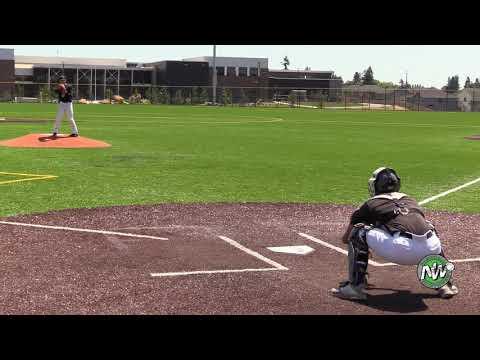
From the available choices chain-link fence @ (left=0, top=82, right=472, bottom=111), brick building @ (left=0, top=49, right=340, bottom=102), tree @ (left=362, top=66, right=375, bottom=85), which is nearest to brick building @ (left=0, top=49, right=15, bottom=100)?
brick building @ (left=0, top=49, right=340, bottom=102)

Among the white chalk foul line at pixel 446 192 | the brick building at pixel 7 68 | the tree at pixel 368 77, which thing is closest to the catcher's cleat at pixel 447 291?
the white chalk foul line at pixel 446 192

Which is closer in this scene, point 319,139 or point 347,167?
point 347,167

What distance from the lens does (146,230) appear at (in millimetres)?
9758

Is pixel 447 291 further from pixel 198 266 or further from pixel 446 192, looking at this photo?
pixel 446 192

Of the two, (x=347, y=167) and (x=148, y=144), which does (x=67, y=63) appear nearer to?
(x=148, y=144)

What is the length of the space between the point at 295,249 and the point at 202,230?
5.81ft

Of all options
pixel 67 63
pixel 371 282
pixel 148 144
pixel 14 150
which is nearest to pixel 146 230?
pixel 371 282

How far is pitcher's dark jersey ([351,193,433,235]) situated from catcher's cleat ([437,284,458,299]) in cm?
64

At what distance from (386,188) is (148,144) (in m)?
19.6

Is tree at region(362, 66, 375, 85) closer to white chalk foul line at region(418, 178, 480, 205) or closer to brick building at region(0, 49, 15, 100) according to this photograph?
brick building at region(0, 49, 15, 100)

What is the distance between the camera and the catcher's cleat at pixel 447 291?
21.5 feet

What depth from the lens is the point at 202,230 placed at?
988cm

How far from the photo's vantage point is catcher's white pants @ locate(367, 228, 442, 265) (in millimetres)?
6340

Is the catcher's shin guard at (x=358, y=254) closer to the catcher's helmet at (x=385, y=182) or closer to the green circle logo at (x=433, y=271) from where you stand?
the catcher's helmet at (x=385, y=182)
